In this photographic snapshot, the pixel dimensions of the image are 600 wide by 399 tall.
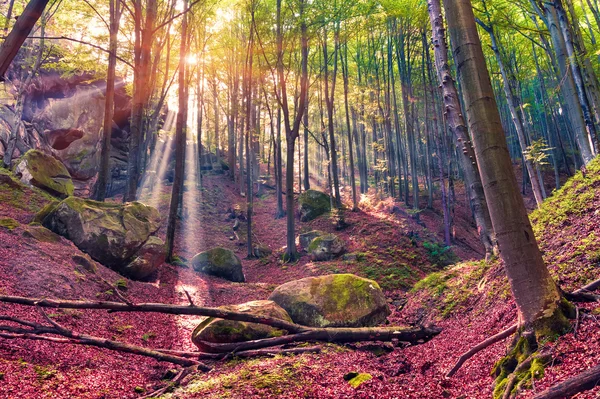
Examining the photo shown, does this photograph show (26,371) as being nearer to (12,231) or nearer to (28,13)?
(28,13)

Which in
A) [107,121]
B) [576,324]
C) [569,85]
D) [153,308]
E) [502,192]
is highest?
[107,121]

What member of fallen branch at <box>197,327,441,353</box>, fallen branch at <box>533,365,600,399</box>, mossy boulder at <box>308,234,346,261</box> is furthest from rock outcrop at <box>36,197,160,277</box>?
fallen branch at <box>533,365,600,399</box>

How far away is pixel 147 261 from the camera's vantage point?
10.5 meters

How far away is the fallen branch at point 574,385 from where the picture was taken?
7.34 feet

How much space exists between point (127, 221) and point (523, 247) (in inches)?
431

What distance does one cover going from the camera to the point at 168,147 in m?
32.6

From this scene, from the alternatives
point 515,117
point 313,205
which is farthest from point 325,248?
point 515,117

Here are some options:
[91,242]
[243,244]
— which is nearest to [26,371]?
[91,242]

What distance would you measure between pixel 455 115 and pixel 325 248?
10185 mm

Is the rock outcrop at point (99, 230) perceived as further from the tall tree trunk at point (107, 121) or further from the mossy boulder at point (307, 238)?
the mossy boulder at point (307, 238)

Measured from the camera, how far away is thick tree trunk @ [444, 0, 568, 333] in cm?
314

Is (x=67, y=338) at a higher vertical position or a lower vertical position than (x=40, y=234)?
lower

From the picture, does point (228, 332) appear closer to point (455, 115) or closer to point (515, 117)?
point (455, 115)

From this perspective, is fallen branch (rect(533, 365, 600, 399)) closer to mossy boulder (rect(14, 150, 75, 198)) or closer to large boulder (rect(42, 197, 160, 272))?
large boulder (rect(42, 197, 160, 272))
